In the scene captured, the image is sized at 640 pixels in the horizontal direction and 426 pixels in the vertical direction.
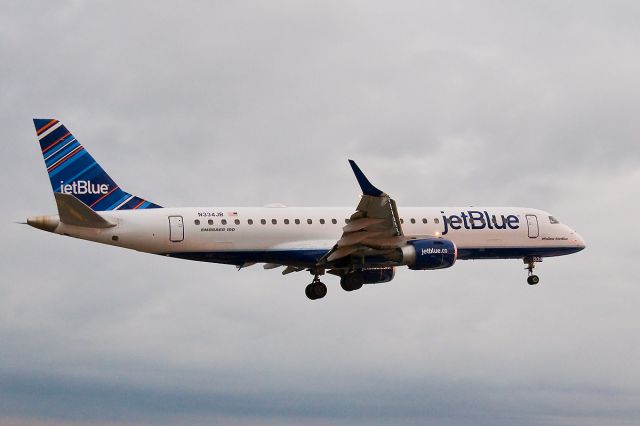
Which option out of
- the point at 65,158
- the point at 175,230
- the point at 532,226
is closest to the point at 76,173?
the point at 65,158

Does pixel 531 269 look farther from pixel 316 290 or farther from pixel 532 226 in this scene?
pixel 316 290

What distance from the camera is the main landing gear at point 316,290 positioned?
176 feet

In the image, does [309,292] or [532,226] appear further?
[532,226]

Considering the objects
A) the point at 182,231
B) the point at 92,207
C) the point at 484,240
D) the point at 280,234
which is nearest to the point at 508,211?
the point at 484,240

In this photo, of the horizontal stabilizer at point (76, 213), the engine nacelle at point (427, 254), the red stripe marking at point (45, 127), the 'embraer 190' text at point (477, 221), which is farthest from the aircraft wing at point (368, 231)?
the red stripe marking at point (45, 127)

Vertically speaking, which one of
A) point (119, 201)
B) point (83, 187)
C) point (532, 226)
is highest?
point (532, 226)

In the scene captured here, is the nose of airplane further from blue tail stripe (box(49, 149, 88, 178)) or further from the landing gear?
blue tail stripe (box(49, 149, 88, 178))

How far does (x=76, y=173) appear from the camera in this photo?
161 ft

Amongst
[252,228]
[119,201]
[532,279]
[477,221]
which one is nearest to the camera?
[119,201]

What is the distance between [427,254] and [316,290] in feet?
24.0

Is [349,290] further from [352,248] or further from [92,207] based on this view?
[92,207]

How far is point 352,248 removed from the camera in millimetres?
49406

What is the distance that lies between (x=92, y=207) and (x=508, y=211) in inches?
896

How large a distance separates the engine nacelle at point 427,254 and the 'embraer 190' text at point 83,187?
14.8 meters
